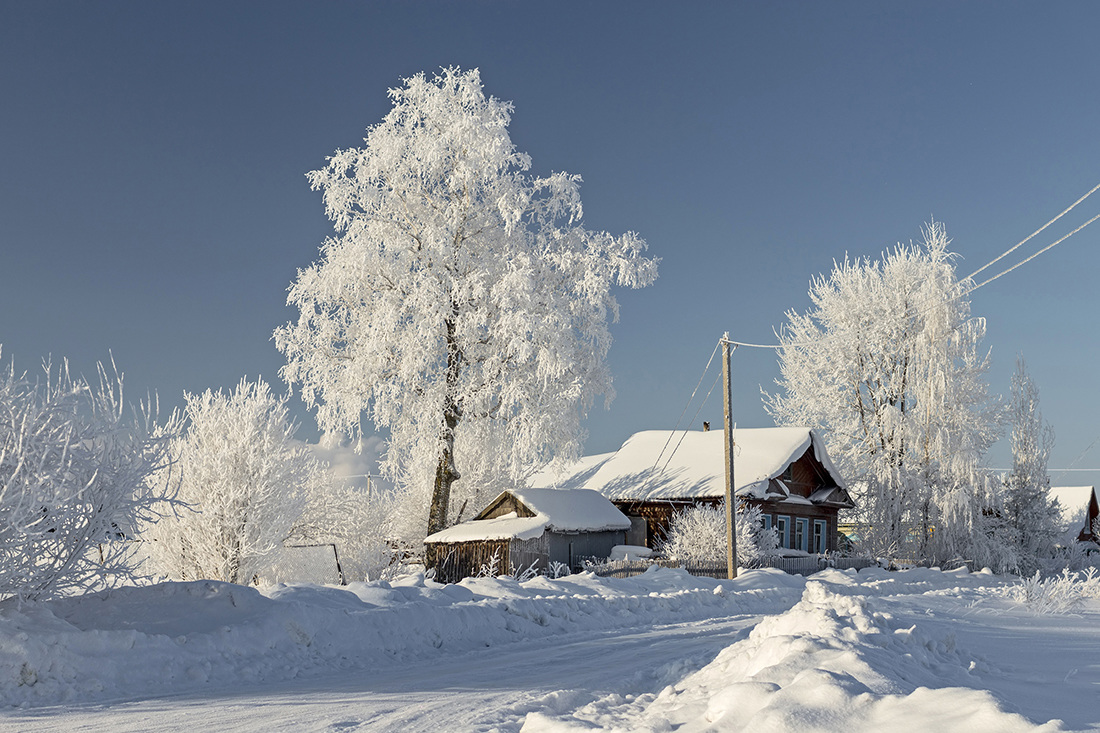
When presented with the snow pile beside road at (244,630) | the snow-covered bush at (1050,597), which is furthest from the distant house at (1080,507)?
the snow pile beside road at (244,630)

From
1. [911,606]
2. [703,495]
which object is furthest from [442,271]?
[911,606]

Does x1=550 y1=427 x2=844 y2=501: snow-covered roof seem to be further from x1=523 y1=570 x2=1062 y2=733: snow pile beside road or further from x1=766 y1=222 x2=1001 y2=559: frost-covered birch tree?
x1=523 y1=570 x2=1062 y2=733: snow pile beside road

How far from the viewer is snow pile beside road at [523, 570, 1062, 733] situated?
4.89 meters

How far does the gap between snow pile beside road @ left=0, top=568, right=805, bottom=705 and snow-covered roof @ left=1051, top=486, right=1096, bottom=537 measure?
65.4 metres

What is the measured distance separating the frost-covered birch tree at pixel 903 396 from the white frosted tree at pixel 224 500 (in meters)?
26.4

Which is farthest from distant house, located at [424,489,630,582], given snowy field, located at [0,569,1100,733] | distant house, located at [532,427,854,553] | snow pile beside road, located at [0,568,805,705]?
snowy field, located at [0,569,1100,733]

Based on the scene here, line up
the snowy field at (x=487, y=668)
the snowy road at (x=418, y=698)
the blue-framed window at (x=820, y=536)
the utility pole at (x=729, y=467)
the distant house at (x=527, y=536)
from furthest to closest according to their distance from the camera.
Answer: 1. the blue-framed window at (x=820, y=536)
2. the distant house at (x=527, y=536)
3. the utility pole at (x=729, y=467)
4. the snowy road at (x=418, y=698)
5. the snowy field at (x=487, y=668)

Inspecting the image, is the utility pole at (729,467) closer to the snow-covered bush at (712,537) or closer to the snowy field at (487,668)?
the snow-covered bush at (712,537)

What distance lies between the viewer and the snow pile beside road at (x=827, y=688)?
16.0 ft

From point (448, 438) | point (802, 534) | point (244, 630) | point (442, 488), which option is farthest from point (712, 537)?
point (244, 630)

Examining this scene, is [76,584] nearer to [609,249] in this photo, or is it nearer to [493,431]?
[493,431]

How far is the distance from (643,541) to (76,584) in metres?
27.9

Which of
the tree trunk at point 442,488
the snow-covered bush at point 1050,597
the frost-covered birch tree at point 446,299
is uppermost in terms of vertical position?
the frost-covered birch tree at point 446,299

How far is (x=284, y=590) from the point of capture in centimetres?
1198
